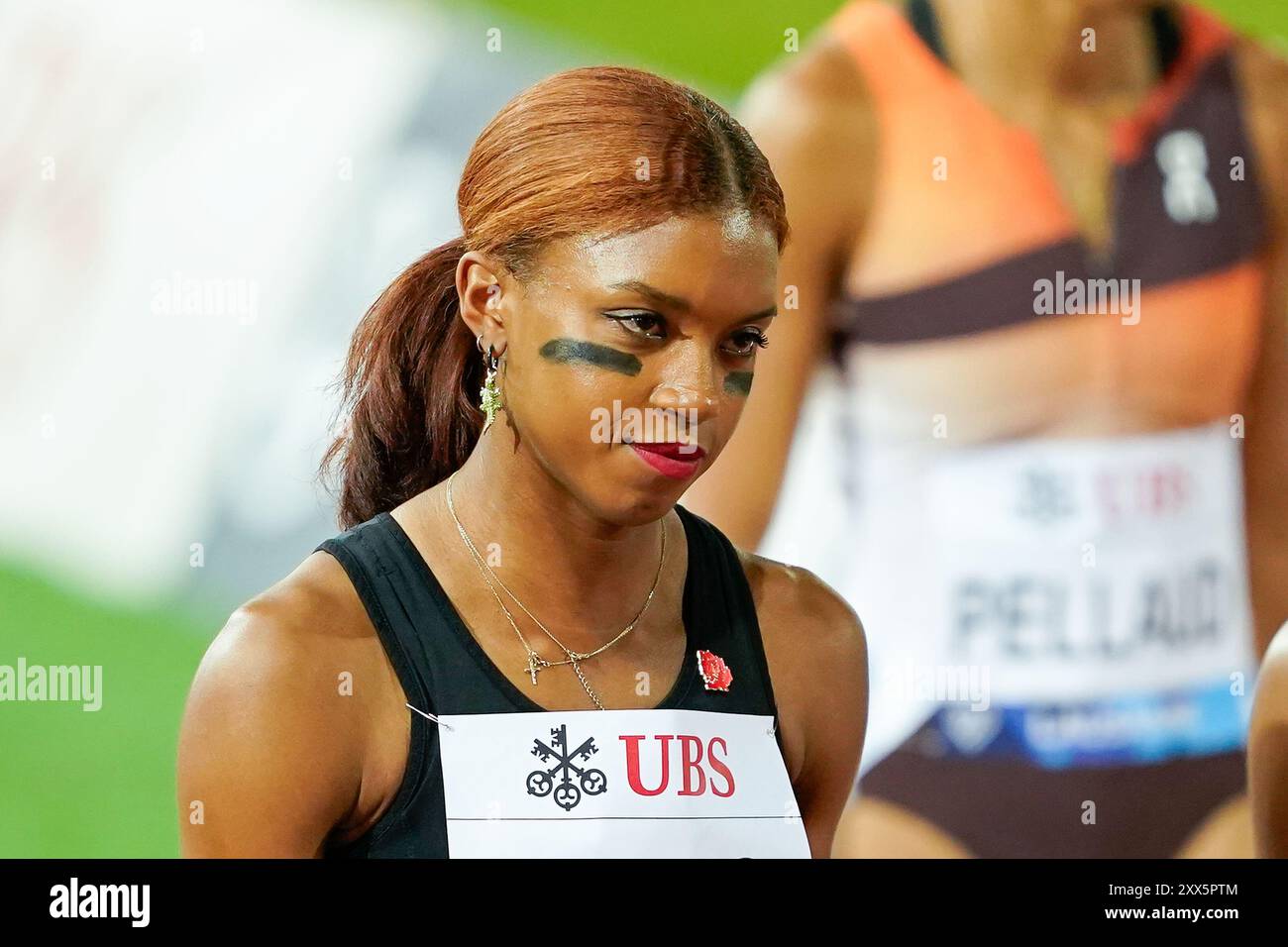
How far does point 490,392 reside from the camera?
183 centimetres

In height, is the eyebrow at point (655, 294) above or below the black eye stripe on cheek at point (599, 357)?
above

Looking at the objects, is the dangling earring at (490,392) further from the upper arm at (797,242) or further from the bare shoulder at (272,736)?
the upper arm at (797,242)

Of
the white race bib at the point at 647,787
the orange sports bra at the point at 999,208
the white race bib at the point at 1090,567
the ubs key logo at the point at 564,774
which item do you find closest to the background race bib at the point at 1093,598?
the white race bib at the point at 1090,567

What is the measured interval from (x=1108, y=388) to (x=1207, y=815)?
0.74m

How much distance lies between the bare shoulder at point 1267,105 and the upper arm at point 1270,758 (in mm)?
785

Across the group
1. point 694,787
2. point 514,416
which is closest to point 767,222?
point 514,416

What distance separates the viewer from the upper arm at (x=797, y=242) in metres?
2.48

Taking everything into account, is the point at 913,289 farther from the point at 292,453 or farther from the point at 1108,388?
the point at 292,453

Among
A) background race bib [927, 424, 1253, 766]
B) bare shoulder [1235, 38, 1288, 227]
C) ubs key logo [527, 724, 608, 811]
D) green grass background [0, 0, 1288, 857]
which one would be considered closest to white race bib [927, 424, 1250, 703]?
background race bib [927, 424, 1253, 766]

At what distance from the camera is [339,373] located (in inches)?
90.0

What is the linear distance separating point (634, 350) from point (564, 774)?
20.9 inches

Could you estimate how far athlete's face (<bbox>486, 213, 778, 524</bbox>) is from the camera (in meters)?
1.73

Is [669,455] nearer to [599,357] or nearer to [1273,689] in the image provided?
[599,357]

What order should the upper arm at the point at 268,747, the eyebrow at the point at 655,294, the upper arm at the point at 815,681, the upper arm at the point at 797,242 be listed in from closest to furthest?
the upper arm at the point at 268,747 → the eyebrow at the point at 655,294 → the upper arm at the point at 815,681 → the upper arm at the point at 797,242
